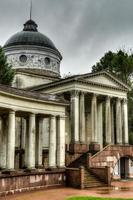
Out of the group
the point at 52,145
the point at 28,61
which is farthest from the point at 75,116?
the point at 28,61

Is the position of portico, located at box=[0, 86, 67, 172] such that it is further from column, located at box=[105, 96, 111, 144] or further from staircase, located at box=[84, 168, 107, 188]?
column, located at box=[105, 96, 111, 144]

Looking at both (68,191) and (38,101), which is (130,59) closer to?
(38,101)

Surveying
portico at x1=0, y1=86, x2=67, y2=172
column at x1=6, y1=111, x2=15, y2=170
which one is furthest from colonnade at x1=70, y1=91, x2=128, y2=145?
column at x1=6, y1=111, x2=15, y2=170

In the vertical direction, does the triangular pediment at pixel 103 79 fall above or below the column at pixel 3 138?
above

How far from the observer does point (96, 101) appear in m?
54.9

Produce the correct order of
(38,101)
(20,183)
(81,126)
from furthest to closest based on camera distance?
(81,126) < (38,101) < (20,183)

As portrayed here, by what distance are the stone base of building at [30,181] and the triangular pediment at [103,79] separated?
1684 centimetres

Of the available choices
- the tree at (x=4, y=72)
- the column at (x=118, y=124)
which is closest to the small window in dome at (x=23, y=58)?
the tree at (x=4, y=72)

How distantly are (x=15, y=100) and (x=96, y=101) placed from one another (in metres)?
22.9

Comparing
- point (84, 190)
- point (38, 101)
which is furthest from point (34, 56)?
point (84, 190)

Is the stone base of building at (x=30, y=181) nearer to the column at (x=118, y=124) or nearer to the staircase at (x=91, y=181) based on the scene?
the staircase at (x=91, y=181)

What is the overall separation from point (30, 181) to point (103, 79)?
2374 cm

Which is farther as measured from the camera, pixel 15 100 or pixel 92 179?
pixel 92 179

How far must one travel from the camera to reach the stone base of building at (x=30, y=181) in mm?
29750
